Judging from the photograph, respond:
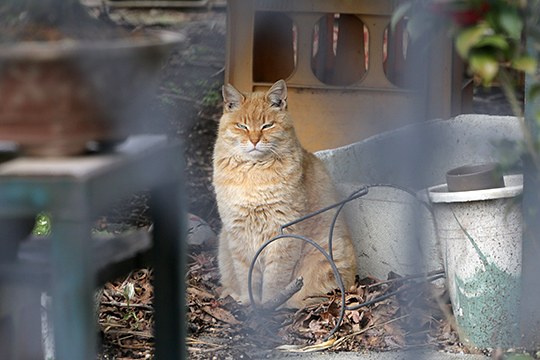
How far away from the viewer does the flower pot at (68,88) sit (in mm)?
1213

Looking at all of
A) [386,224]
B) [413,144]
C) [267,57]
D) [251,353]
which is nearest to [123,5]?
[267,57]

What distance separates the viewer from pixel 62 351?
1259 millimetres

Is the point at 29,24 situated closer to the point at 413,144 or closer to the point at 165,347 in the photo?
the point at 165,347

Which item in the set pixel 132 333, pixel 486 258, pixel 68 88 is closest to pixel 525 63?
pixel 68 88

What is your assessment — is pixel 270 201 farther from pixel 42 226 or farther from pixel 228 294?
pixel 42 226

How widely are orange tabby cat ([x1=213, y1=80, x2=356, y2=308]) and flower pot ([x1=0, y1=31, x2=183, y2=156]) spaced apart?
214 centimetres

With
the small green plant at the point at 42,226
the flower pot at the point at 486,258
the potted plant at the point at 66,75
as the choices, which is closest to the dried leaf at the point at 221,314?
the small green plant at the point at 42,226

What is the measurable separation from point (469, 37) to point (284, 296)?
2.09 meters

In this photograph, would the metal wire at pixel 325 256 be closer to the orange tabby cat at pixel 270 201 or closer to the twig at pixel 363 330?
the twig at pixel 363 330

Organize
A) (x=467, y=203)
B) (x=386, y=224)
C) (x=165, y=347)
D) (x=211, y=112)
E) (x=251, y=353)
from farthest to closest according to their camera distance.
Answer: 1. (x=211, y=112)
2. (x=386, y=224)
3. (x=251, y=353)
4. (x=467, y=203)
5. (x=165, y=347)

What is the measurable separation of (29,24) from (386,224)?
225 centimetres

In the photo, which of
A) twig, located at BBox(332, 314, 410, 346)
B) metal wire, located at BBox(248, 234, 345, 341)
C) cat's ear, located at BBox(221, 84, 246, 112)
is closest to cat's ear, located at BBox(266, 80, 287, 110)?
cat's ear, located at BBox(221, 84, 246, 112)

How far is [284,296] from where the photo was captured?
3.32 m

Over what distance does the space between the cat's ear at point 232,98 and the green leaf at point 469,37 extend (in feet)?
7.31
